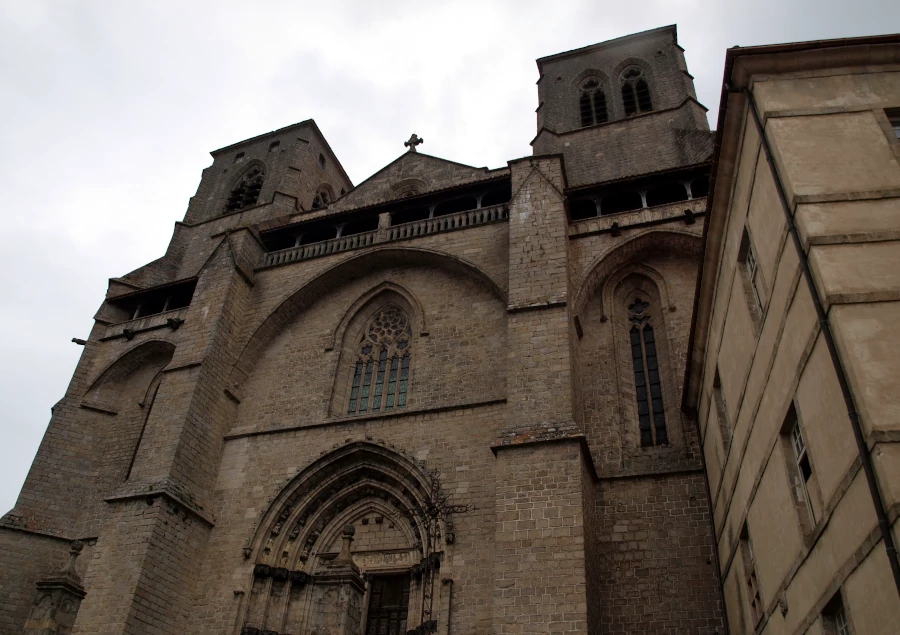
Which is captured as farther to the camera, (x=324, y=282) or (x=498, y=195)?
(x=498, y=195)

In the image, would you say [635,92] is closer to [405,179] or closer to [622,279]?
[405,179]

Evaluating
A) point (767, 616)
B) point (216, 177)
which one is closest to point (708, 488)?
point (767, 616)

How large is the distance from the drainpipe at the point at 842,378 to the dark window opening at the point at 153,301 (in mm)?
13366

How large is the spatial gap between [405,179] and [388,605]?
33.0 ft

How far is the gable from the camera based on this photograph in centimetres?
1700

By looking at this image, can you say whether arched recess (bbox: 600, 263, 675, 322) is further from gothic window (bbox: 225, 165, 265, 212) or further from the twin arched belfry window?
gothic window (bbox: 225, 165, 265, 212)

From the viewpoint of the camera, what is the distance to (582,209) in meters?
13.8

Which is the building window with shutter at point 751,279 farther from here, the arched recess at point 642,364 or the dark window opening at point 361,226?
the dark window opening at point 361,226

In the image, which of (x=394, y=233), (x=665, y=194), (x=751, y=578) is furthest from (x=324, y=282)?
(x=751, y=578)

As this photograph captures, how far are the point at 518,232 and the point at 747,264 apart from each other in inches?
218

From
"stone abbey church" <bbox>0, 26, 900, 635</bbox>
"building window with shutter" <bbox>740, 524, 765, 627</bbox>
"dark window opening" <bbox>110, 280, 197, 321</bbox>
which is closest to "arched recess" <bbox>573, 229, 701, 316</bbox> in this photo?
"stone abbey church" <bbox>0, 26, 900, 635</bbox>

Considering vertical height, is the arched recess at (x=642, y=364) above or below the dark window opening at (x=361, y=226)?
below

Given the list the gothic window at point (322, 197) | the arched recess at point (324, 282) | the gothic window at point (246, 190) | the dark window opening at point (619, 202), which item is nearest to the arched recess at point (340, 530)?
the arched recess at point (324, 282)

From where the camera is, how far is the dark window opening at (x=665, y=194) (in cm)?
1328
